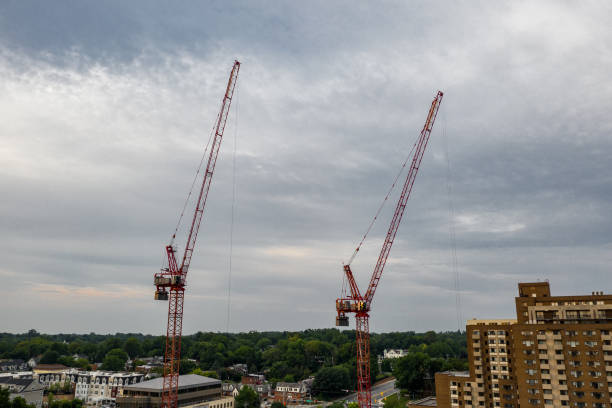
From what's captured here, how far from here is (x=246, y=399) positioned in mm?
144125

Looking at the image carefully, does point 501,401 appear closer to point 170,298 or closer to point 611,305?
point 611,305

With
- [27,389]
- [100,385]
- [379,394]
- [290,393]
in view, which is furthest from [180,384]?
[379,394]

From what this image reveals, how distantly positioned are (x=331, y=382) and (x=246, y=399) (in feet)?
165

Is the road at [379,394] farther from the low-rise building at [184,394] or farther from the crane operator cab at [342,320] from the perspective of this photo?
the crane operator cab at [342,320]

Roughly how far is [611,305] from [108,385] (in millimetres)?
161121

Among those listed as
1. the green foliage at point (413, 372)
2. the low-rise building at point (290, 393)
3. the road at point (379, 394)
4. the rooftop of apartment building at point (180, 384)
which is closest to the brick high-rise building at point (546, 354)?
the green foliage at point (413, 372)

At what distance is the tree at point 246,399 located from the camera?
14375cm

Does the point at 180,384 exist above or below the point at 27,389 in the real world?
above

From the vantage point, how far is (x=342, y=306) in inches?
4584

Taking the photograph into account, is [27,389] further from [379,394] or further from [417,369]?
[417,369]

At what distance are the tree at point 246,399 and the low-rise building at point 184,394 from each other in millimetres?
2239

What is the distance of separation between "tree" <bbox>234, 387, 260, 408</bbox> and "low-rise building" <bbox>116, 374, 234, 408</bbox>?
2.24 metres

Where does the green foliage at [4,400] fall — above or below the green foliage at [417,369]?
above

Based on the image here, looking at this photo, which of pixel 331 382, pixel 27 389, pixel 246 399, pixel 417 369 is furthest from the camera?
pixel 331 382
